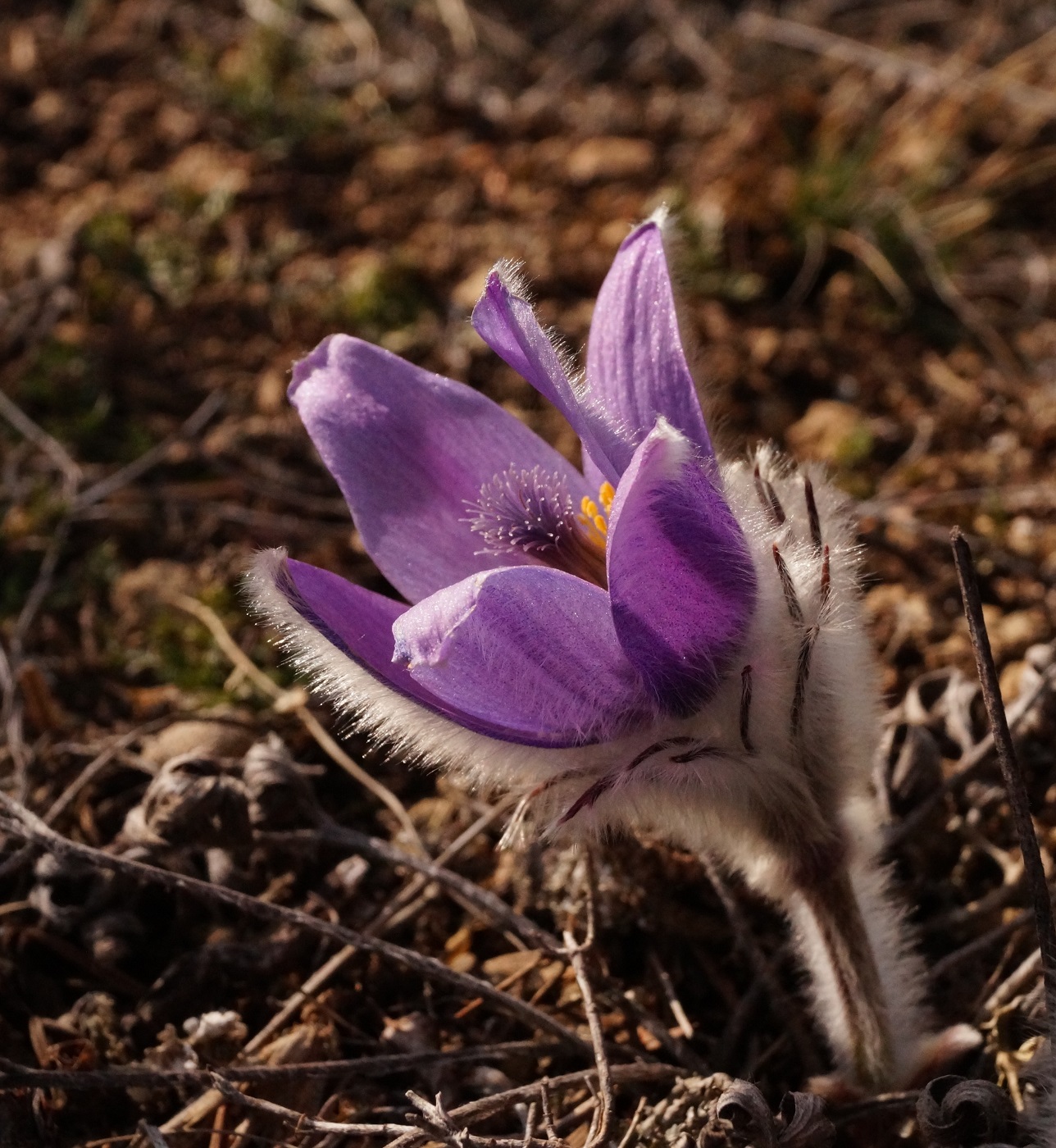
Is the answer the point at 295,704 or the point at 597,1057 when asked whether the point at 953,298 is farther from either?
the point at 597,1057

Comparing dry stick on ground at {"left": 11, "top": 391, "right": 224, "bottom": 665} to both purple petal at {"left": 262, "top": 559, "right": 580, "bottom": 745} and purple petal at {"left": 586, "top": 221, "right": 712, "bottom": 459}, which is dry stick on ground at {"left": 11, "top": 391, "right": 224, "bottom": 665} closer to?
purple petal at {"left": 262, "top": 559, "right": 580, "bottom": 745}

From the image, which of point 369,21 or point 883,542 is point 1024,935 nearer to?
point 883,542

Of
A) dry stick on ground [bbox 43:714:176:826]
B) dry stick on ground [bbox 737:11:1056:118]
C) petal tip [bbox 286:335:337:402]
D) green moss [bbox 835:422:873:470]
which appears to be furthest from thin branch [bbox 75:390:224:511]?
dry stick on ground [bbox 737:11:1056:118]

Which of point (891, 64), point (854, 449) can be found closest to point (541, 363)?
point (854, 449)

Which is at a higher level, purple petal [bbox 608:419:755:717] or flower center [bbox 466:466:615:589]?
flower center [bbox 466:466:615:589]

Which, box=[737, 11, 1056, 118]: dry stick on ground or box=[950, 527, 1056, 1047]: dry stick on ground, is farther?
box=[737, 11, 1056, 118]: dry stick on ground

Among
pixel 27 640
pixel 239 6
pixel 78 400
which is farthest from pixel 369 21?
pixel 27 640
